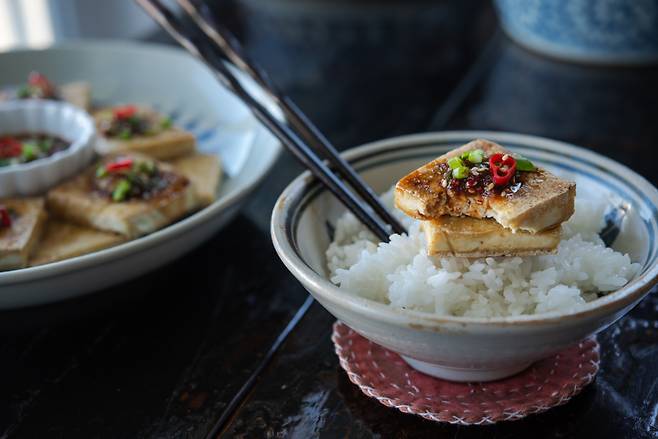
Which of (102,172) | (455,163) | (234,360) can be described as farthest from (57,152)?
(455,163)

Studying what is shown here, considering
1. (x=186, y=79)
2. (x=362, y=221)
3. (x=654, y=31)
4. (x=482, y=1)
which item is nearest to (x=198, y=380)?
(x=362, y=221)

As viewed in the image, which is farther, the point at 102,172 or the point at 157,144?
the point at 157,144

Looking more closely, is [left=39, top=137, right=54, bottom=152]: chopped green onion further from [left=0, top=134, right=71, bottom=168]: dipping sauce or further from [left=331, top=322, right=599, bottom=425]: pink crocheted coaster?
[left=331, top=322, right=599, bottom=425]: pink crocheted coaster

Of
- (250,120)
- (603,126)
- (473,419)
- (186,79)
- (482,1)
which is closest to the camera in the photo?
(473,419)

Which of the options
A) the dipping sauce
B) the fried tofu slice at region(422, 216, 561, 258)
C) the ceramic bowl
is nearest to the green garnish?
the dipping sauce

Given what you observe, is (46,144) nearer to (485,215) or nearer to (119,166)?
(119,166)


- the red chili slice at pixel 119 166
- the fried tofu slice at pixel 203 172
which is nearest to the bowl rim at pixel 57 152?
the red chili slice at pixel 119 166

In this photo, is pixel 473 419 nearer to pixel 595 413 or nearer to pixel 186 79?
pixel 595 413
